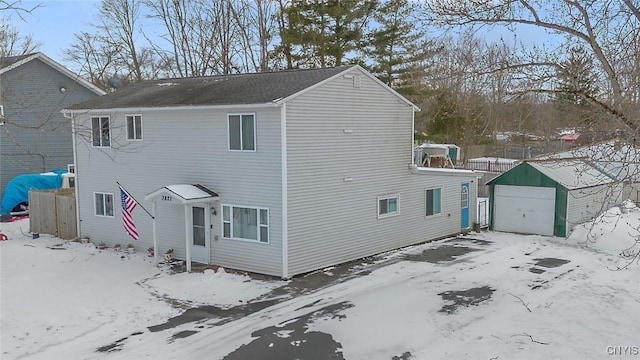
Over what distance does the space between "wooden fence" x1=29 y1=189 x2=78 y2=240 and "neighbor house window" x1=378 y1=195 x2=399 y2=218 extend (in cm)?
1102

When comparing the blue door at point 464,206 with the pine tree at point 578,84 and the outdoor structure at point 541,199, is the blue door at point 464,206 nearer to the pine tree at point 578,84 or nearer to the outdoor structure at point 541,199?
the outdoor structure at point 541,199

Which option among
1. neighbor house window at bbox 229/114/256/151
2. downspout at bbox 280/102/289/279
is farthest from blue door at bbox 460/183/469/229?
neighbor house window at bbox 229/114/256/151

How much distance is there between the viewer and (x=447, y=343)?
9758 millimetres

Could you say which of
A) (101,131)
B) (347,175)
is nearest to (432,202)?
(347,175)

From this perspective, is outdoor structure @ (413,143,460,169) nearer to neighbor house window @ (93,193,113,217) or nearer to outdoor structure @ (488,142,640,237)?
outdoor structure @ (488,142,640,237)

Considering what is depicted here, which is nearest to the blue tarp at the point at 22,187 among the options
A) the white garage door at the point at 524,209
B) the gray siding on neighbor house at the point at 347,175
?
the gray siding on neighbor house at the point at 347,175

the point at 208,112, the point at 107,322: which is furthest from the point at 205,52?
the point at 107,322

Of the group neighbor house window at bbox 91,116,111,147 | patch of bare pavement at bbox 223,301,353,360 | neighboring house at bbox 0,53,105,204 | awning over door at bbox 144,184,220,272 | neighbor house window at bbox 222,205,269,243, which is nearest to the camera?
patch of bare pavement at bbox 223,301,353,360

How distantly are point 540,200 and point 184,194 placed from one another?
13442 millimetres

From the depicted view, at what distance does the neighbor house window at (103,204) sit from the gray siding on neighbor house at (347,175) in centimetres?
756

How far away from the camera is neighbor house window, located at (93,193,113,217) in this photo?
18312 mm

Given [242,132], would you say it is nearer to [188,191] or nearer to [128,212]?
[188,191]

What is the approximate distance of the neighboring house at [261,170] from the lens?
1438cm

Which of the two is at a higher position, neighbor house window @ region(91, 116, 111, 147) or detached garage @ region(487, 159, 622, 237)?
neighbor house window @ region(91, 116, 111, 147)
